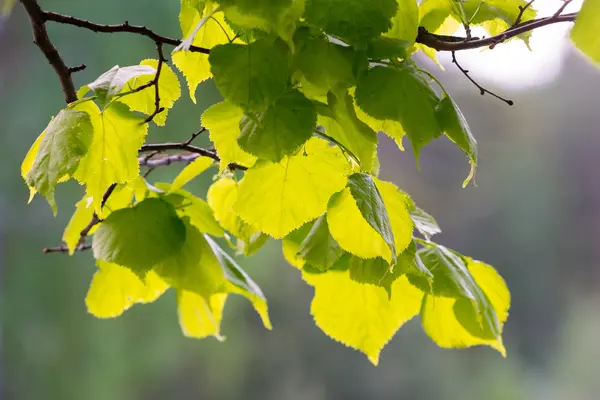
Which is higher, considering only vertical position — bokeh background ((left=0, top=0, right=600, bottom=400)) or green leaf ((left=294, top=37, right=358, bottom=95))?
green leaf ((left=294, top=37, right=358, bottom=95))

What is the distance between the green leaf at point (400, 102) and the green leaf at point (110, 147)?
4.3 inches

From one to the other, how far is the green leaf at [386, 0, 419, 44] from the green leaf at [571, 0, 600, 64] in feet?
0.21

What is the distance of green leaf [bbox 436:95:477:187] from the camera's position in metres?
0.25

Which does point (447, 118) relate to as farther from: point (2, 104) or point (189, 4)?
point (2, 104)

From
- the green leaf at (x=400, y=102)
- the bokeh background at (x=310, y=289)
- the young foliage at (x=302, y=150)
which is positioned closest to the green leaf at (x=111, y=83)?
the young foliage at (x=302, y=150)

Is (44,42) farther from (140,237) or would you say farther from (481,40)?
(481,40)

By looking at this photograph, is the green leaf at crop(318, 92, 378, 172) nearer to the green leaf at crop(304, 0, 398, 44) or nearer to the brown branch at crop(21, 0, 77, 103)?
the green leaf at crop(304, 0, 398, 44)

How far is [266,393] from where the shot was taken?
4.85ft

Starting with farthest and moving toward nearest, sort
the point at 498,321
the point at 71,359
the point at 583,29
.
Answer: the point at 71,359 → the point at 498,321 → the point at 583,29

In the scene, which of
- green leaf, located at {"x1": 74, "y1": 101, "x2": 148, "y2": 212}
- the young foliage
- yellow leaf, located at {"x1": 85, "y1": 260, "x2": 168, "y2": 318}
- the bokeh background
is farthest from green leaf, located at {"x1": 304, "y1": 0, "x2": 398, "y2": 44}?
the bokeh background

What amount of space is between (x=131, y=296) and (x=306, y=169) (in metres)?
0.20

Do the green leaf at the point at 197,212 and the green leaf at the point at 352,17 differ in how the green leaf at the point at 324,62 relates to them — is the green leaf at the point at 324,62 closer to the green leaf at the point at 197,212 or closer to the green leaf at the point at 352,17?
the green leaf at the point at 352,17

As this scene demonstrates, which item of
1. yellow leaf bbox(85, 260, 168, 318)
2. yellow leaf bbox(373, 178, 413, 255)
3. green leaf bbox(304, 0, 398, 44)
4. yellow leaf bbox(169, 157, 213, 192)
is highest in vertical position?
green leaf bbox(304, 0, 398, 44)

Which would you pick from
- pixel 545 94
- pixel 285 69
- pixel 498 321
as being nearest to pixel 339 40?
pixel 285 69
